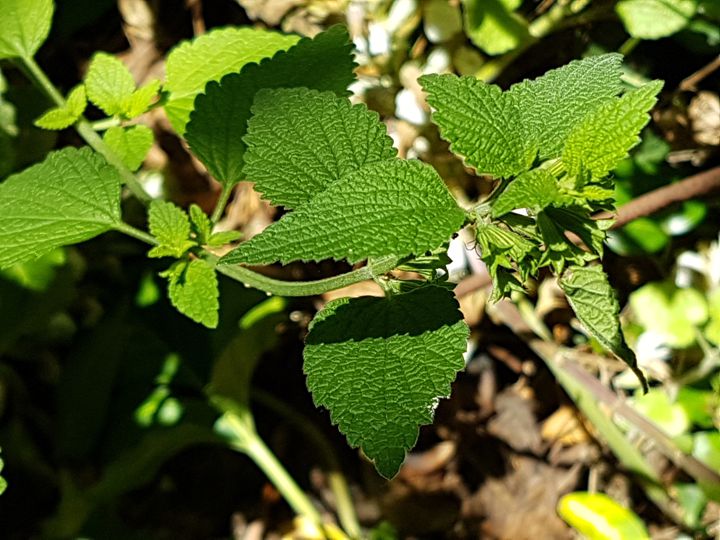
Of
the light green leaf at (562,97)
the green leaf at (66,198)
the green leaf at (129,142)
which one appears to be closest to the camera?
the light green leaf at (562,97)

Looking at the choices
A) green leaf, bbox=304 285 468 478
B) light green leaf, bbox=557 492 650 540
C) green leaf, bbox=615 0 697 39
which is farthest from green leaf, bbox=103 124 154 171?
light green leaf, bbox=557 492 650 540

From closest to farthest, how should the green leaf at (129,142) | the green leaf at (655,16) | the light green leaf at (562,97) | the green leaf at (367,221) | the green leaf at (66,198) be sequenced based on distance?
the green leaf at (367,221), the light green leaf at (562,97), the green leaf at (66,198), the green leaf at (129,142), the green leaf at (655,16)

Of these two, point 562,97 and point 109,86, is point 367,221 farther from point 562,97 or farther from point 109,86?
point 109,86

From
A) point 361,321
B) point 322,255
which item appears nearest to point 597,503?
point 361,321

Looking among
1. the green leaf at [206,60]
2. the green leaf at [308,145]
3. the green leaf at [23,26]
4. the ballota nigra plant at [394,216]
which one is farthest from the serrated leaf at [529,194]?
the green leaf at [23,26]

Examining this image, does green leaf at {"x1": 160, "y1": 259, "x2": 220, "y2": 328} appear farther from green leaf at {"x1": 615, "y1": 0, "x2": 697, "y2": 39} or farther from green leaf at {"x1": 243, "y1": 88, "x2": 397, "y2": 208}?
green leaf at {"x1": 615, "y1": 0, "x2": 697, "y2": 39}

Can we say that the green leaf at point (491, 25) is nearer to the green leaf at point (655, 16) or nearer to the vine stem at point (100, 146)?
the green leaf at point (655, 16)

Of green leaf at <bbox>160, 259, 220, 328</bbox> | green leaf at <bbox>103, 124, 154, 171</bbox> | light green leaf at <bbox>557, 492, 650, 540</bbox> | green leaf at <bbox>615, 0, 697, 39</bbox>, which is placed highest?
green leaf at <bbox>103, 124, 154, 171</bbox>

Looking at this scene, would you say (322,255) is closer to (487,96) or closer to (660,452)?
(487,96)
